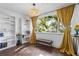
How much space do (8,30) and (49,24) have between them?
1.66 feet

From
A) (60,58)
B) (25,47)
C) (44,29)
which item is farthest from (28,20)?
(60,58)

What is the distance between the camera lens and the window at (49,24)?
1.42 m

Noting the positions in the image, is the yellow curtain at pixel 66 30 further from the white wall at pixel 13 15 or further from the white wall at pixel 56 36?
the white wall at pixel 13 15

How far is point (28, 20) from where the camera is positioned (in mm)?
1435

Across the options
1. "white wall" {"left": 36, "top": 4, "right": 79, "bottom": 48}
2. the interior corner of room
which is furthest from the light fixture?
"white wall" {"left": 36, "top": 4, "right": 79, "bottom": 48}

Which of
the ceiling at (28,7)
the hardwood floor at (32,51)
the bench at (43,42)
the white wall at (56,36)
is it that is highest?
the ceiling at (28,7)

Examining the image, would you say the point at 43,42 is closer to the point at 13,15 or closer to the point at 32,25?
the point at 32,25

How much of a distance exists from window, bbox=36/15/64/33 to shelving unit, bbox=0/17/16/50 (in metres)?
0.31

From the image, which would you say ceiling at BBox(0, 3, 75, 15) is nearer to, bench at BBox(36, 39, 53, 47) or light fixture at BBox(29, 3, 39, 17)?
light fixture at BBox(29, 3, 39, 17)

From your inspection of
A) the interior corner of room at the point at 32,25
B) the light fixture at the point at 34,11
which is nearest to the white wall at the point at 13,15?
the interior corner of room at the point at 32,25

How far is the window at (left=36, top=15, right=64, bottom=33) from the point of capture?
142 cm

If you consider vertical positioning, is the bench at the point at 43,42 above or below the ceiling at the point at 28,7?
below

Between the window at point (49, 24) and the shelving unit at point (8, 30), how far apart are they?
311mm

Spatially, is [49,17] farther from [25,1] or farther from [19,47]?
[19,47]
